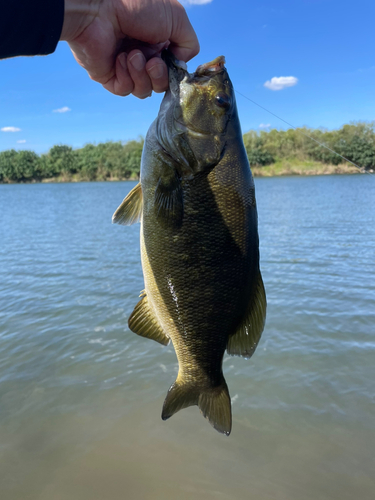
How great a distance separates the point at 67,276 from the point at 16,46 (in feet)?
32.5

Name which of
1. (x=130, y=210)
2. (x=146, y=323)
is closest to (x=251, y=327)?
(x=146, y=323)

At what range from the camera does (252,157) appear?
71.0 metres

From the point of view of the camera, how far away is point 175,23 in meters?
2.41

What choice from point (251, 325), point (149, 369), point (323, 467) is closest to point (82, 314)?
point (149, 369)

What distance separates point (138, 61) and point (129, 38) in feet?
1.06

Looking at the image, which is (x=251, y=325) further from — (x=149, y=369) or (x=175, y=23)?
(x=149, y=369)

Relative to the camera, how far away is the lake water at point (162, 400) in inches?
154

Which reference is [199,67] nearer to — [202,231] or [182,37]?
[182,37]

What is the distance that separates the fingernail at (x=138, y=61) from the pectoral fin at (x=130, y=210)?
0.78 meters

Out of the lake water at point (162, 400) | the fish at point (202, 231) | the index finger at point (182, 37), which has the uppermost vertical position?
the index finger at point (182, 37)

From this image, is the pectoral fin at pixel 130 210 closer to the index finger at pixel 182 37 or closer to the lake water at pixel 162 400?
the index finger at pixel 182 37

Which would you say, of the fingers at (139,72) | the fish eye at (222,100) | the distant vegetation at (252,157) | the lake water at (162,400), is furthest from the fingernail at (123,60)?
the distant vegetation at (252,157)

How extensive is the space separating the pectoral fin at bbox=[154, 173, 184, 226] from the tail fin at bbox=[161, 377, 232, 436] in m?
1.11

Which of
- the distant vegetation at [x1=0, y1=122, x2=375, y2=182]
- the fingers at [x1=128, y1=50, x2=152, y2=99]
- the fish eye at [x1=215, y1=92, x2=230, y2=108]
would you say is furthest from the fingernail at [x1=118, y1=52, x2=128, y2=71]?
the distant vegetation at [x1=0, y1=122, x2=375, y2=182]
